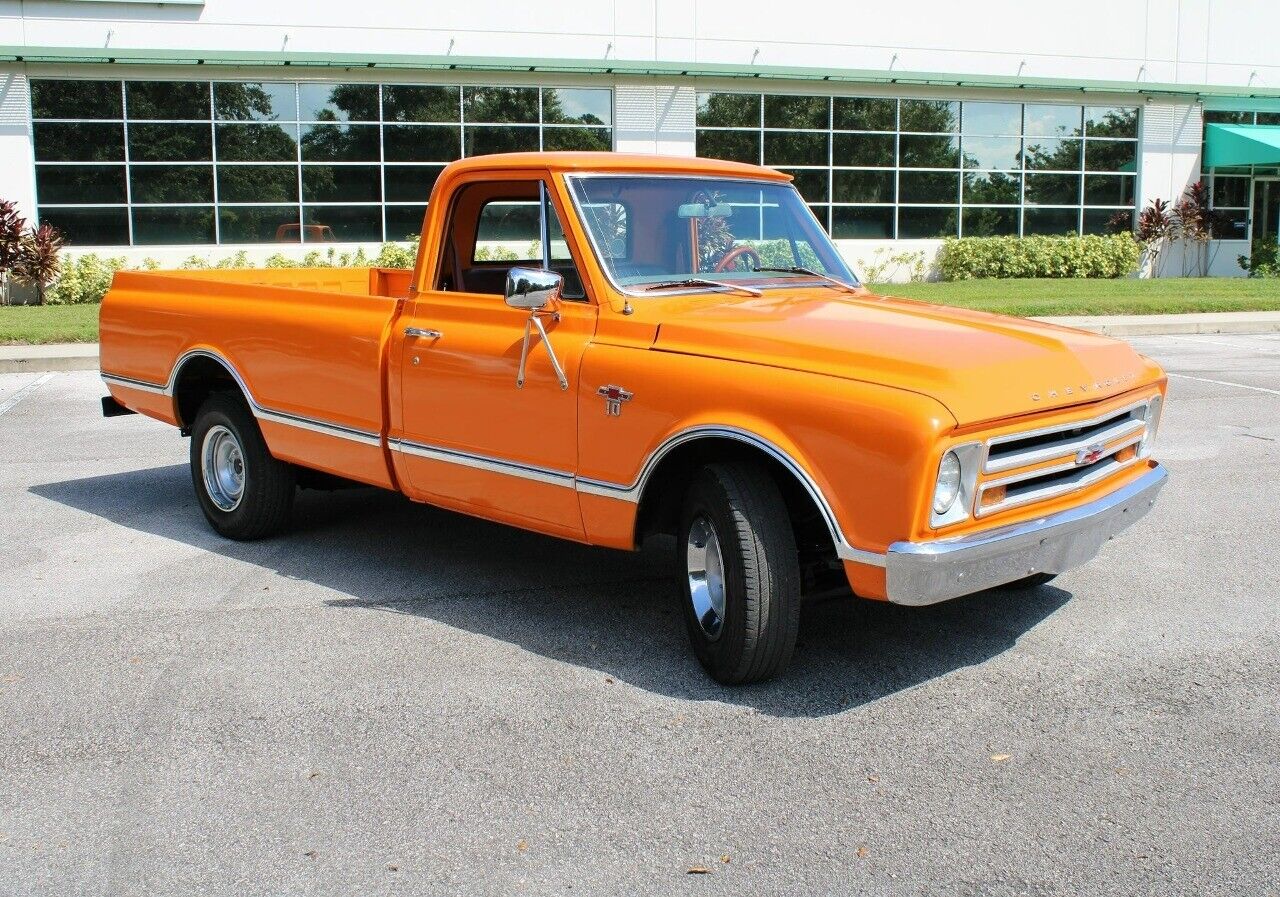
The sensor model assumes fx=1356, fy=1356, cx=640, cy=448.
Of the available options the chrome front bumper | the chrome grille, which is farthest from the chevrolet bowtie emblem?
the chrome front bumper

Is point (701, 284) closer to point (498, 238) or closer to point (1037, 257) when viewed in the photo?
point (498, 238)

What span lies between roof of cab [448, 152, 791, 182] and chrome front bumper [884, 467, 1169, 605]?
2.24 m

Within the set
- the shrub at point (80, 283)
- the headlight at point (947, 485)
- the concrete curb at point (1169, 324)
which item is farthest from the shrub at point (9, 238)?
the headlight at point (947, 485)

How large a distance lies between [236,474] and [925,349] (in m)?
4.16

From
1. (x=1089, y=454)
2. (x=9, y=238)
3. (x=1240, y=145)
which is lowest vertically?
(x=1089, y=454)

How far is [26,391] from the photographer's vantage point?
13.6 meters

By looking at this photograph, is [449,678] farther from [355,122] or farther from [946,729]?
[355,122]

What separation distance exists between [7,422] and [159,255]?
14.6 metres

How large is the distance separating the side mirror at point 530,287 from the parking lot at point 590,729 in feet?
4.54

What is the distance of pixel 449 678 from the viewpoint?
5133 mm

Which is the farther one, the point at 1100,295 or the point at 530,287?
the point at 1100,295

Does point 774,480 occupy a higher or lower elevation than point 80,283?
lower

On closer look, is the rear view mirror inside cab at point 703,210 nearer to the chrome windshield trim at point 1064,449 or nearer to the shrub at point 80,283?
the chrome windshield trim at point 1064,449

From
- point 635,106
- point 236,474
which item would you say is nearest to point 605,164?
point 236,474
